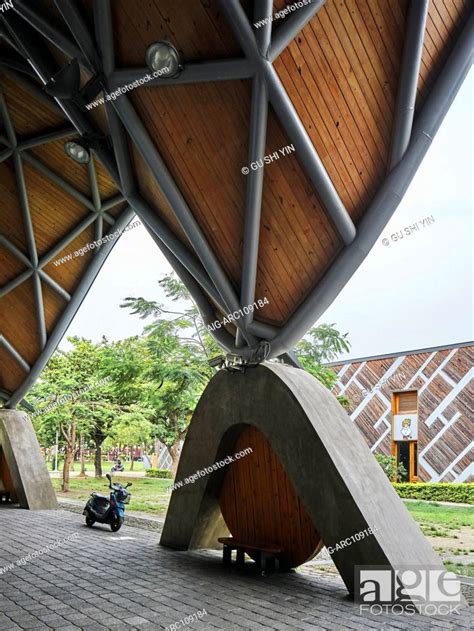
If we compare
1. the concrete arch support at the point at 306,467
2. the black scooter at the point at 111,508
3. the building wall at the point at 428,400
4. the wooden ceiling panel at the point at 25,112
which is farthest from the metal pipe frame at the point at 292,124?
the building wall at the point at 428,400

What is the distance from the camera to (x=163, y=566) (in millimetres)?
8414

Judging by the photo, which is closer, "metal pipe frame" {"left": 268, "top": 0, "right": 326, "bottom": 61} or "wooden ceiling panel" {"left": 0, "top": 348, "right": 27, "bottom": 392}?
"metal pipe frame" {"left": 268, "top": 0, "right": 326, "bottom": 61}

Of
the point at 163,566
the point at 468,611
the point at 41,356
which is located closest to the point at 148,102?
the point at 163,566

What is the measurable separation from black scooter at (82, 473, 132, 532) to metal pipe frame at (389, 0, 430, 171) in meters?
8.56

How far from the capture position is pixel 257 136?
722 cm

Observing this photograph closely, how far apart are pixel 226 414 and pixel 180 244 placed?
120 inches

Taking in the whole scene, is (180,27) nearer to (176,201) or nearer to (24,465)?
(176,201)

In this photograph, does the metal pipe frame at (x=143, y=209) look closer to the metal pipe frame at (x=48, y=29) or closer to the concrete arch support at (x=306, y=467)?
the metal pipe frame at (x=48, y=29)

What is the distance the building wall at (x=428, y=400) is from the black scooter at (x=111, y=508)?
1275 centimetres

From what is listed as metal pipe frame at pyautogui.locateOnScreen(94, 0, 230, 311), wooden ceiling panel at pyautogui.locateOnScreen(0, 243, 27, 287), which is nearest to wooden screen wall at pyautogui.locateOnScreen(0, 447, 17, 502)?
wooden ceiling panel at pyautogui.locateOnScreen(0, 243, 27, 287)

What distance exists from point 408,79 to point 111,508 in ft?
32.3

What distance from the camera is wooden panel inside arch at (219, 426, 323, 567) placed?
318 inches

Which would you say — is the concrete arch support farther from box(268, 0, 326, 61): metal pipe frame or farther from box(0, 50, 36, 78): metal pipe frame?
box(0, 50, 36, 78): metal pipe frame

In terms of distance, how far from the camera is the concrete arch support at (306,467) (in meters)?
6.82
